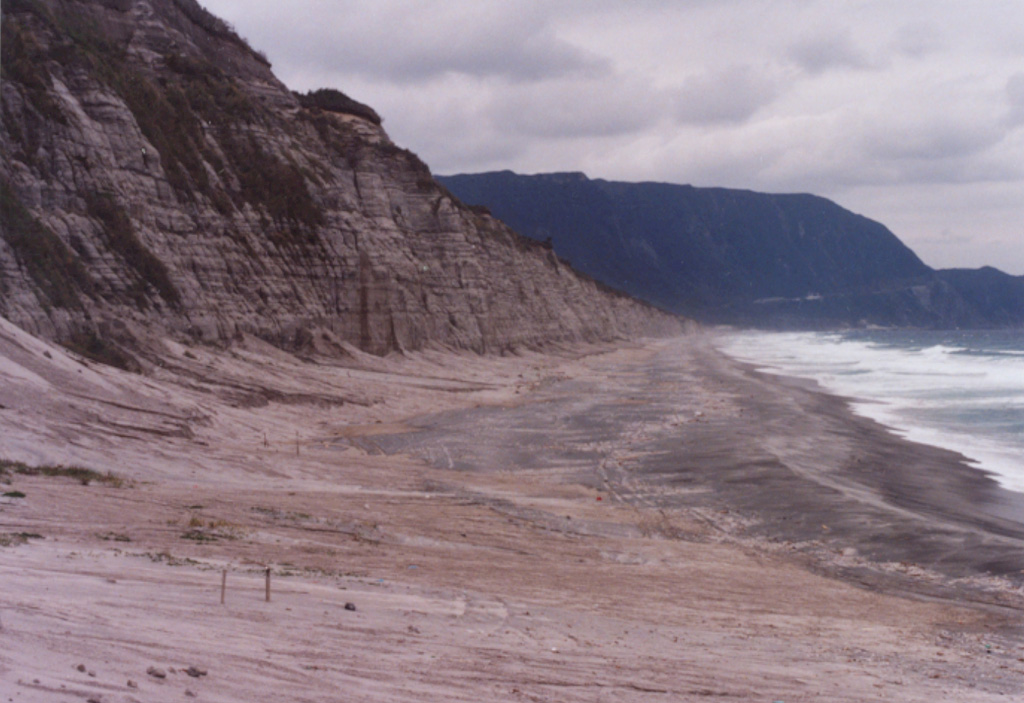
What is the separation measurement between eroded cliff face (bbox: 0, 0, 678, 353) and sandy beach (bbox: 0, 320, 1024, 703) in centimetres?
366

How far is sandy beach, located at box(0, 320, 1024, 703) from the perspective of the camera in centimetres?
627

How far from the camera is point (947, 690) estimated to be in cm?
715

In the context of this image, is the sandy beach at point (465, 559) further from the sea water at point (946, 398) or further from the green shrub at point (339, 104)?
the green shrub at point (339, 104)

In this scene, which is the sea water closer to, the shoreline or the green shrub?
the shoreline

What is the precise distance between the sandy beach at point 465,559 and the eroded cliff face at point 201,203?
3.66 meters

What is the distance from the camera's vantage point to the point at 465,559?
408 inches

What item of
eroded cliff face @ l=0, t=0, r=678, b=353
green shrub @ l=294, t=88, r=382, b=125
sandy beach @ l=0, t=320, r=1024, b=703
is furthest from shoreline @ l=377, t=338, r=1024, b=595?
green shrub @ l=294, t=88, r=382, b=125

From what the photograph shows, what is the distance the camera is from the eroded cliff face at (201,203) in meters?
23.5

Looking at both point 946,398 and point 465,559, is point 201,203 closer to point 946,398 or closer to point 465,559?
point 465,559

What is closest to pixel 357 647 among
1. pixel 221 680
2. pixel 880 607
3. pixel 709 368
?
pixel 221 680

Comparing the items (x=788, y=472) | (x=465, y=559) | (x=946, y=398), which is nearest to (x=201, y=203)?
(x=788, y=472)

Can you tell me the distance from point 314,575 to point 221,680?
10.5ft

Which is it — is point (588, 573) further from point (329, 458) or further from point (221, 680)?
point (329, 458)

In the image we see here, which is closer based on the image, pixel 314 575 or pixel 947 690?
pixel 947 690
